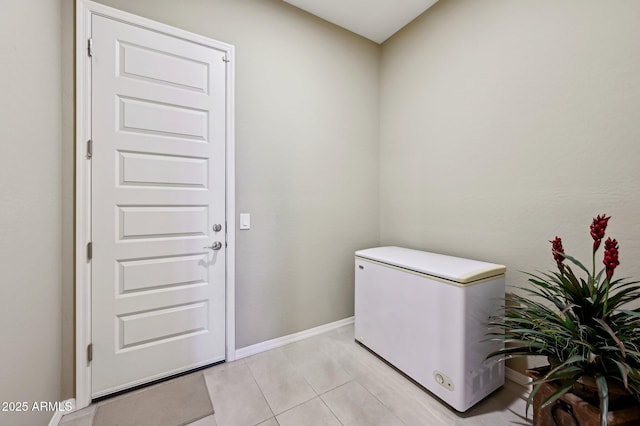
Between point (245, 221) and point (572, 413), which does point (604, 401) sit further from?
point (245, 221)

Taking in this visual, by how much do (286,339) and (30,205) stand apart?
1.83 metres

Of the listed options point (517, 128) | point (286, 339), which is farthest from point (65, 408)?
point (517, 128)

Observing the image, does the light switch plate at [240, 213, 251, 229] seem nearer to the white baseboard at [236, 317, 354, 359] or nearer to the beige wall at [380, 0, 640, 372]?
the white baseboard at [236, 317, 354, 359]

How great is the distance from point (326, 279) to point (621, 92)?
2221 millimetres

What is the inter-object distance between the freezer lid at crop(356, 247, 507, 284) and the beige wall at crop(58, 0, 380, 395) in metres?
0.51

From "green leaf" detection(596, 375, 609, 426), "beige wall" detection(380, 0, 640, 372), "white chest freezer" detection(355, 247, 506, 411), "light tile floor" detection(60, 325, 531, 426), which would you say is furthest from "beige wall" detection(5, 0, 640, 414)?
"green leaf" detection(596, 375, 609, 426)

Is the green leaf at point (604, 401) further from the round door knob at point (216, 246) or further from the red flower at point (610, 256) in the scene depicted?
the round door knob at point (216, 246)

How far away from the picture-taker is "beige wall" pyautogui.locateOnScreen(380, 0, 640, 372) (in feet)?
4.25

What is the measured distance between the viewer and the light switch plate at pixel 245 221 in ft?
6.44

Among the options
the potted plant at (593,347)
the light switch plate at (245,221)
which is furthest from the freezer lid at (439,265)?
the light switch plate at (245,221)

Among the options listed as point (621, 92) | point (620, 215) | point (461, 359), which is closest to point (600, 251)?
point (620, 215)

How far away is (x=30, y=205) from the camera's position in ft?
3.66

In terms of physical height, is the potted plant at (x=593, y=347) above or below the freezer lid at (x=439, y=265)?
below

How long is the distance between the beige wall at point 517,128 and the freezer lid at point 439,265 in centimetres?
24
